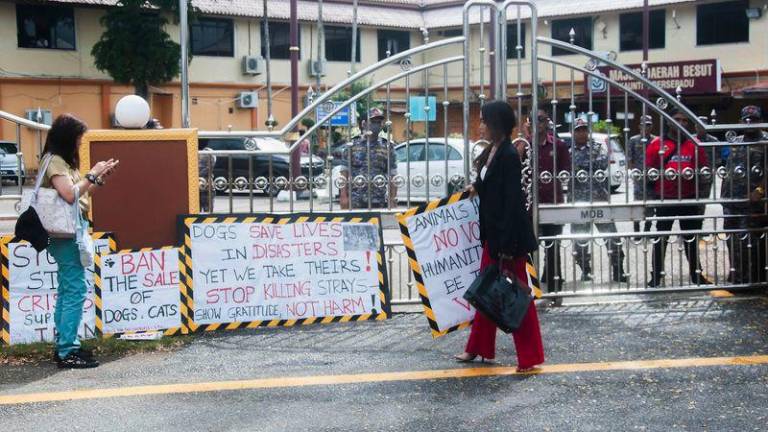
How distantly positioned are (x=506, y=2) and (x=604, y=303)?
108 inches

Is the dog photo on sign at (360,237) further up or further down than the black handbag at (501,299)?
further up

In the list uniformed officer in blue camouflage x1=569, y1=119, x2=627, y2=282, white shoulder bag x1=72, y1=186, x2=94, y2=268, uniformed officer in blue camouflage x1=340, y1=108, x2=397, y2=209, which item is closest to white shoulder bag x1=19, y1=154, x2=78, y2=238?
white shoulder bag x1=72, y1=186, x2=94, y2=268

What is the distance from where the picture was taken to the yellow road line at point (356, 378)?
5910 mm

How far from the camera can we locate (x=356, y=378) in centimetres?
626

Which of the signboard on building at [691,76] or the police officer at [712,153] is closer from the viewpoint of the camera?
the police officer at [712,153]

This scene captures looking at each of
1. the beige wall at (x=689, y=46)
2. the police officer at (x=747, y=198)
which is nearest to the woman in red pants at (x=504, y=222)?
the police officer at (x=747, y=198)

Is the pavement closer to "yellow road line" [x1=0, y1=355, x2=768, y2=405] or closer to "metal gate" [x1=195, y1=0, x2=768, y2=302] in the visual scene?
"yellow road line" [x1=0, y1=355, x2=768, y2=405]

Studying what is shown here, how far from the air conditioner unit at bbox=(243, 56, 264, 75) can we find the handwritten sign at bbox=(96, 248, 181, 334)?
102 feet

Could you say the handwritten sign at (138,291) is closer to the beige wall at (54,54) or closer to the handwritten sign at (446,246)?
the handwritten sign at (446,246)

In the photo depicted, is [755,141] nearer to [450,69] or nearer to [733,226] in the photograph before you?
[733,226]

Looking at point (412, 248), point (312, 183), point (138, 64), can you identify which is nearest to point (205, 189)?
point (312, 183)

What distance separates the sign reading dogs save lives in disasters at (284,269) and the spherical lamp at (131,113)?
0.88 m

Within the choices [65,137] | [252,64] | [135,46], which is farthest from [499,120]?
[252,64]

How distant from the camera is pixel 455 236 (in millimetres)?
7285
